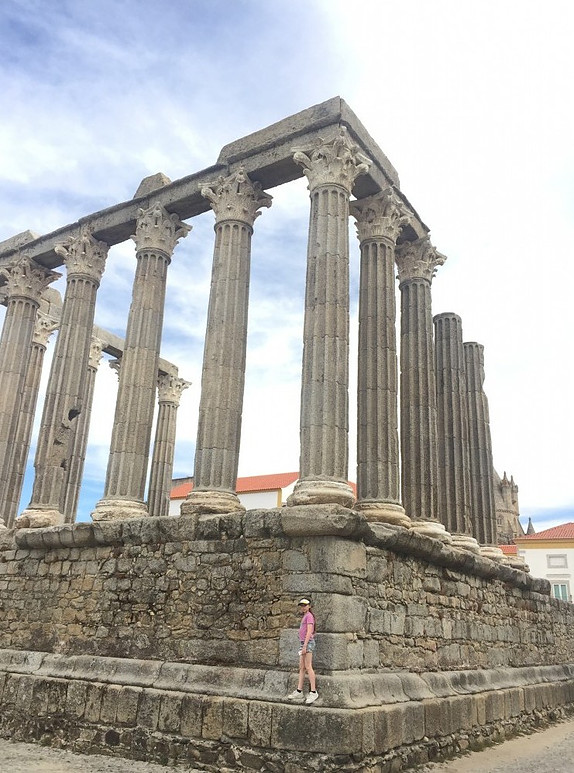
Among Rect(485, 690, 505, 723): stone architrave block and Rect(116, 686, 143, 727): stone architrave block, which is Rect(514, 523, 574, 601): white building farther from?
Rect(116, 686, 143, 727): stone architrave block

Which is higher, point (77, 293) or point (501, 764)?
point (77, 293)

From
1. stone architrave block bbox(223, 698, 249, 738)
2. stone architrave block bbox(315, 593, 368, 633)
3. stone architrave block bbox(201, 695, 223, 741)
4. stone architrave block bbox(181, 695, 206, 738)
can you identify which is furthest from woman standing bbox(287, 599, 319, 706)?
stone architrave block bbox(181, 695, 206, 738)

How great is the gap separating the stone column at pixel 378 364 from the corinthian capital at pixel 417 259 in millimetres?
1381

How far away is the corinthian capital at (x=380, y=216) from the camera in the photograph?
14312mm

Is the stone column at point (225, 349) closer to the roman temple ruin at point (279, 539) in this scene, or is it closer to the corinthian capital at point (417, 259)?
the roman temple ruin at point (279, 539)

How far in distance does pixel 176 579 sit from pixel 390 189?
9.19m

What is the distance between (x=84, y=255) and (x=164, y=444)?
324 inches

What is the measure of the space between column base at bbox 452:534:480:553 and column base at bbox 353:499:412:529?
2.95 meters

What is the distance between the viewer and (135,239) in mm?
15586

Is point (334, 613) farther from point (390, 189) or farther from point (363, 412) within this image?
point (390, 189)

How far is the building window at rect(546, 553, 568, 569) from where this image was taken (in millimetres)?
45737

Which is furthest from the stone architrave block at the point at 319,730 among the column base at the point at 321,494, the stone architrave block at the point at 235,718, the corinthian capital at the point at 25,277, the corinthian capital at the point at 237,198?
the corinthian capital at the point at 25,277

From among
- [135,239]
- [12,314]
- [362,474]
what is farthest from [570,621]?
[12,314]

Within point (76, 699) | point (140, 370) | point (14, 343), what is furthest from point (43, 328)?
point (76, 699)
